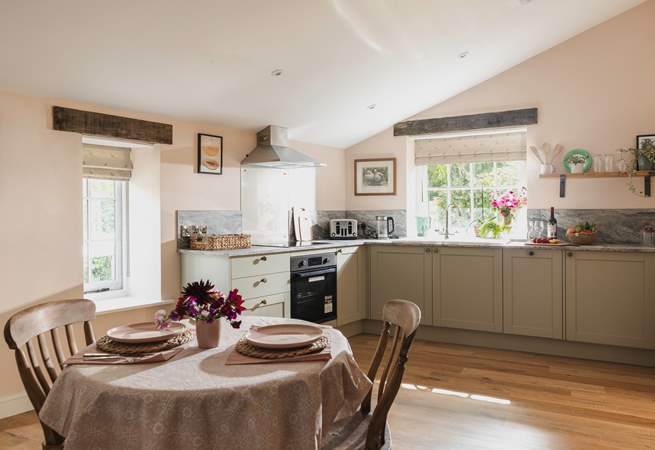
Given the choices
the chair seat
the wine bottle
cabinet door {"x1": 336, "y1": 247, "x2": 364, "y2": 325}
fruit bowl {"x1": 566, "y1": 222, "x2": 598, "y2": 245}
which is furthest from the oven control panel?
the chair seat

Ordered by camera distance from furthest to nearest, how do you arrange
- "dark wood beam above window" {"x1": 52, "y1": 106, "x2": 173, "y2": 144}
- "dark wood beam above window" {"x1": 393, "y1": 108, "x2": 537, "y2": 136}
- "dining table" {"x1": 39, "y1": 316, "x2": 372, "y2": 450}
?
"dark wood beam above window" {"x1": 393, "y1": 108, "x2": 537, "y2": 136} → "dark wood beam above window" {"x1": 52, "y1": 106, "x2": 173, "y2": 144} → "dining table" {"x1": 39, "y1": 316, "x2": 372, "y2": 450}

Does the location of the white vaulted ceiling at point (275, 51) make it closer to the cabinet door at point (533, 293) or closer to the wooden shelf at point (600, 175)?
the wooden shelf at point (600, 175)

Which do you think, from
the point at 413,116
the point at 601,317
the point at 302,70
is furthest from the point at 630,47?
the point at 302,70

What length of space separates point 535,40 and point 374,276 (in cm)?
256

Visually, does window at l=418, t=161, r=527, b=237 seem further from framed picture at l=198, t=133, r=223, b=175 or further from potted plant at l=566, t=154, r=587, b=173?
framed picture at l=198, t=133, r=223, b=175

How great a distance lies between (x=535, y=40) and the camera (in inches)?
171

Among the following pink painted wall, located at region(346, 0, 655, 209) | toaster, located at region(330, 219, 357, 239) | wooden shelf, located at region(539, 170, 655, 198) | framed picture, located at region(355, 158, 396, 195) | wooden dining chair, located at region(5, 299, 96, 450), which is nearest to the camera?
wooden dining chair, located at region(5, 299, 96, 450)

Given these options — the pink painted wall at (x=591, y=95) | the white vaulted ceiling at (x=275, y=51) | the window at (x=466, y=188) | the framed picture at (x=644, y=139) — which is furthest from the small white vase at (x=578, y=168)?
the white vaulted ceiling at (x=275, y=51)

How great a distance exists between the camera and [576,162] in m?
4.43

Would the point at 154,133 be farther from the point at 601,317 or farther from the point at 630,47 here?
the point at 630,47

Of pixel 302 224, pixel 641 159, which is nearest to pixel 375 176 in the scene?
pixel 302 224

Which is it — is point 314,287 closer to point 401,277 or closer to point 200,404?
point 401,277

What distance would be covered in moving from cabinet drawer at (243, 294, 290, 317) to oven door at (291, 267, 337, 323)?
110 mm

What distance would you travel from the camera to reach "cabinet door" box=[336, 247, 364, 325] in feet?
15.3
